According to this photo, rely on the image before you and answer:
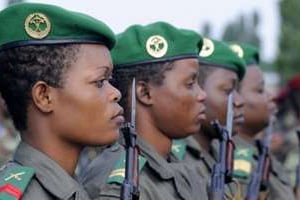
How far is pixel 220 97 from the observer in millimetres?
6066

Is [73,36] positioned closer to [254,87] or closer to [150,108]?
[150,108]

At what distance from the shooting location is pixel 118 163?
4.42 meters

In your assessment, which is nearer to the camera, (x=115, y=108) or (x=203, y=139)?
(x=115, y=108)

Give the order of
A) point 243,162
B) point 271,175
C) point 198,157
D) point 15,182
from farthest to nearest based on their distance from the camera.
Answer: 1. point 271,175
2. point 243,162
3. point 198,157
4. point 15,182

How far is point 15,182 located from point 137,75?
129 cm

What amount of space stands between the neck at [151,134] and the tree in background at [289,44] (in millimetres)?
21472

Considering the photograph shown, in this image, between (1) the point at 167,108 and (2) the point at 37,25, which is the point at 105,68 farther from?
(1) the point at 167,108

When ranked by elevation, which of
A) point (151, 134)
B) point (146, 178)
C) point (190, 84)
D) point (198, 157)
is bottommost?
point (198, 157)

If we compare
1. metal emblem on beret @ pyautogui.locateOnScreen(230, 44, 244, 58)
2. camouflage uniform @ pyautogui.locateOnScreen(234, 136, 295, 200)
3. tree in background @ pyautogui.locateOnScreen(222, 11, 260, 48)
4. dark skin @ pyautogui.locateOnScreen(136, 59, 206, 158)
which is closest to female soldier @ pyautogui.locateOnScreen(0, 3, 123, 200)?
dark skin @ pyautogui.locateOnScreen(136, 59, 206, 158)

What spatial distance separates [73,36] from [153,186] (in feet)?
2.97

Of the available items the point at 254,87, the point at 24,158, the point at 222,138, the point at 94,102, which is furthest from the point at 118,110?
the point at 254,87

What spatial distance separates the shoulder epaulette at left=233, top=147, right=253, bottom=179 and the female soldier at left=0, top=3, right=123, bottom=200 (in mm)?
2640

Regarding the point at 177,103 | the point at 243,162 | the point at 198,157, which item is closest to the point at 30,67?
the point at 177,103

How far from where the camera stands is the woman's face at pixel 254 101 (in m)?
7.05
